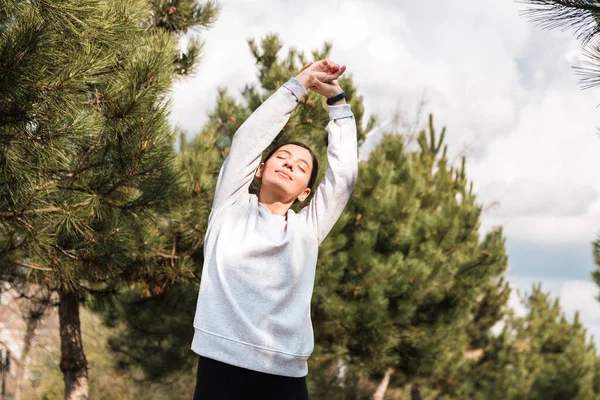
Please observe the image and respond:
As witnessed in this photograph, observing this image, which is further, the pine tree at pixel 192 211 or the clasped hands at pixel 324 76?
the pine tree at pixel 192 211

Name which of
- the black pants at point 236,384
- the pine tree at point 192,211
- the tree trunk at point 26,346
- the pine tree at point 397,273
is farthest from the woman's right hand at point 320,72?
the tree trunk at point 26,346

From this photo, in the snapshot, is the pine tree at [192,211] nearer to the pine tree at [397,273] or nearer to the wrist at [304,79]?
the pine tree at [397,273]

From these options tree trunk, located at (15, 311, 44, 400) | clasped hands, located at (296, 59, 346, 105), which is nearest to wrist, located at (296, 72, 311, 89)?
clasped hands, located at (296, 59, 346, 105)

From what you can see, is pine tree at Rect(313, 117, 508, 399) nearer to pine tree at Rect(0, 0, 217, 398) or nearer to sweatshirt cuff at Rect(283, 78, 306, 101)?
pine tree at Rect(0, 0, 217, 398)

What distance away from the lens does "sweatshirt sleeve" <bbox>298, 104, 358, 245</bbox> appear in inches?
82.5

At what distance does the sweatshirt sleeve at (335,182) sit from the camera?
2096mm

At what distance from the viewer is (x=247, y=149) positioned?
6.70 feet

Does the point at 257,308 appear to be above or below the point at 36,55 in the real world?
below

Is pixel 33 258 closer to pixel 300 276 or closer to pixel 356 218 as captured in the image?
pixel 300 276

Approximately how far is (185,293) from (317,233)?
417cm

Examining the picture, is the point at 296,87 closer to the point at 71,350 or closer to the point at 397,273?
the point at 71,350

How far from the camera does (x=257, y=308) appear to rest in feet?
5.91

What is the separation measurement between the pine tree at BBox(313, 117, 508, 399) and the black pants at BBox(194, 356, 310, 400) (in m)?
4.69

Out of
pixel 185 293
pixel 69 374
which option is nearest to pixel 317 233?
pixel 69 374
